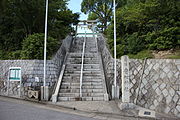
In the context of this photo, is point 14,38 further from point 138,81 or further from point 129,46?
point 138,81

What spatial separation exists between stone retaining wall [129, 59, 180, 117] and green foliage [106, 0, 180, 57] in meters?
2.05

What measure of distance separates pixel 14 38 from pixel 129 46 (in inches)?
374

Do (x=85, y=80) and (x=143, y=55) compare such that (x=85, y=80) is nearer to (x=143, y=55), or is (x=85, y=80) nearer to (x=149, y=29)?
(x=143, y=55)

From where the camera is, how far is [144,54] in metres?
7.76

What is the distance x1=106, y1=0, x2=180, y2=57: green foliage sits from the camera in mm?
7441

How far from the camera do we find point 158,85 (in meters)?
5.81

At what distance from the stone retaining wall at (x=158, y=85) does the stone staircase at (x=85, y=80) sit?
5.46ft

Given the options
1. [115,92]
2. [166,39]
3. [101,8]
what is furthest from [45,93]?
[101,8]

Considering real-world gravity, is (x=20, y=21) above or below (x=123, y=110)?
above

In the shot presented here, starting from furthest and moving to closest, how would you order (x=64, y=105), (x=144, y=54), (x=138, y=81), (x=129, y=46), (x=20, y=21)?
(x=20, y=21), (x=129, y=46), (x=144, y=54), (x=138, y=81), (x=64, y=105)

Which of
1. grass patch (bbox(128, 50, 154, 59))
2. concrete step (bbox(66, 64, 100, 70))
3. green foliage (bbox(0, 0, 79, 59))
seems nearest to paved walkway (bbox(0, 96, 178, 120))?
grass patch (bbox(128, 50, 154, 59))

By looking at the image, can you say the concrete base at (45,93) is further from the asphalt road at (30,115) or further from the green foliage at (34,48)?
the green foliage at (34,48)

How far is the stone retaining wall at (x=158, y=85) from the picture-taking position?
532 cm

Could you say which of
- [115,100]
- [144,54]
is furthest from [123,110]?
[144,54]
